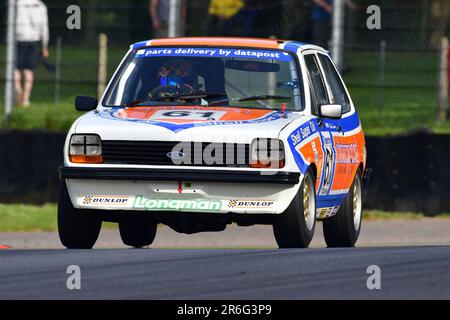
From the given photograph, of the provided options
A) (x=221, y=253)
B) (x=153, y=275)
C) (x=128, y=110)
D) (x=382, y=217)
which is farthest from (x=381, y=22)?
(x=153, y=275)

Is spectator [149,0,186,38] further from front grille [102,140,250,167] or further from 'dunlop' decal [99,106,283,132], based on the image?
front grille [102,140,250,167]

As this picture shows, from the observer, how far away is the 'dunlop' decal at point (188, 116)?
33.9ft

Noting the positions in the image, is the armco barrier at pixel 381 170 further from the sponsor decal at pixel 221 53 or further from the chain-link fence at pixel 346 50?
the sponsor decal at pixel 221 53

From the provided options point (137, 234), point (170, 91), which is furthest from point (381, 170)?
point (170, 91)

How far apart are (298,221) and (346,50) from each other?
859cm

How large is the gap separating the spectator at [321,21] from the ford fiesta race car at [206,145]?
23.7ft

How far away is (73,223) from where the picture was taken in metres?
10.6

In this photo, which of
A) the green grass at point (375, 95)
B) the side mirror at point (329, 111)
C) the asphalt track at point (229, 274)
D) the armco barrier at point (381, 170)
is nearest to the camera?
the asphalt track at point (229, 274)

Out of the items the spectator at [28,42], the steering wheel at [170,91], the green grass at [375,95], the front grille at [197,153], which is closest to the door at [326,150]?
the front grille at [197,153]

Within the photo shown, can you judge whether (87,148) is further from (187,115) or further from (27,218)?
(27,218)

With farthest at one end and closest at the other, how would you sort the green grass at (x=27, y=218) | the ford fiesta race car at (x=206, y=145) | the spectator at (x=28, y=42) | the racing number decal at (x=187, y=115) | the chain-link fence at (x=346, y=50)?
the spectator at (x=28, y=42), the chain-link fence at (x=346, y=50), the green grass at (x=27, y=218), the racing number decal at (x=187, y=115), the ford fiesta race car at (x=206, y=145)

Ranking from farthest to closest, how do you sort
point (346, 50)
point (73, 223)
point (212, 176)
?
1. point (346, 50)
2. point (73, 223)
3. point (212, 176)
